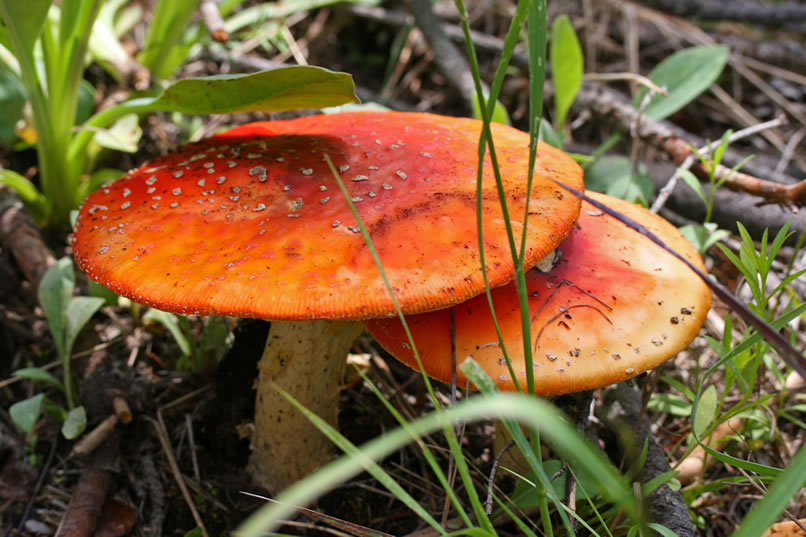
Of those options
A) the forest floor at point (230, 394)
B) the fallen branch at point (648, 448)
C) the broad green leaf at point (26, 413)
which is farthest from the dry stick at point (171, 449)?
the fallen branch at point (648, 448)

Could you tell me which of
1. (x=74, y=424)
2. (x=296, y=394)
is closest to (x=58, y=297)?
(x=74, y=424)

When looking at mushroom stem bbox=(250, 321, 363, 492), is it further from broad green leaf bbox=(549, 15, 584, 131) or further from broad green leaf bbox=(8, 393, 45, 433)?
broad green leaf bbox=(549, 15, 584, 131)

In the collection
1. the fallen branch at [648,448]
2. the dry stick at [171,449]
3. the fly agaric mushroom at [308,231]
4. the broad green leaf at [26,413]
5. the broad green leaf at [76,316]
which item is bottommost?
the dry stick at [171,449]

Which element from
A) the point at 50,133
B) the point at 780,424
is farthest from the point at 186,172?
the point at 780,424

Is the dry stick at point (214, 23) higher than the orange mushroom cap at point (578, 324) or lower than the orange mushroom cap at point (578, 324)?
higher

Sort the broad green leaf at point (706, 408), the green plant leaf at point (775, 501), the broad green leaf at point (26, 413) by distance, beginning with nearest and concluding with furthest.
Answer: the green plant leaf at point (775, 501) → the broad green leaf at point (706, 408) → the broad green leaf at point (26, 413)

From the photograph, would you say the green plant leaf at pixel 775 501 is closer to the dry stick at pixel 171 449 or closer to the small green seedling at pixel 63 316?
the dry stick at pixel 171 449
